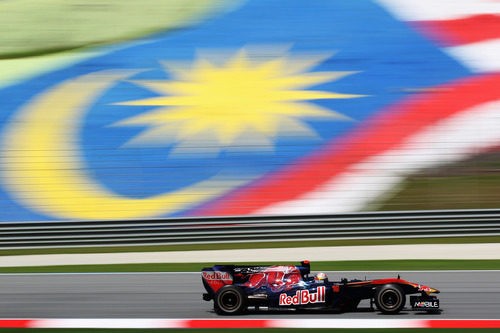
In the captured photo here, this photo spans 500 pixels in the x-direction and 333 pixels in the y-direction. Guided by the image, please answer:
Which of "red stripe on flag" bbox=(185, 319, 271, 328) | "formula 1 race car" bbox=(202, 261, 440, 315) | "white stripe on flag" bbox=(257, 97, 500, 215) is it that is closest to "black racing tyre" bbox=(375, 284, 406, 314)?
"formula 1 race car" bbox=(202, 261, 440, 315)

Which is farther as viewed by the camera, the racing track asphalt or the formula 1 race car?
the racing track asphalt

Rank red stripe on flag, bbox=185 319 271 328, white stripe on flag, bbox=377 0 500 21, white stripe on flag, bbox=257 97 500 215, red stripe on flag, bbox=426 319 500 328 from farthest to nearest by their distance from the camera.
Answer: white stripe on flag, bbox=377 0 500 21, white stripe on flag, bbox=257 97 500 215, red stripe on flag, bbox=185 319 271 328, red stripe on flag, bbox=426 319 500 328

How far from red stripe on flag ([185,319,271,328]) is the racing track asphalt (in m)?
0.21

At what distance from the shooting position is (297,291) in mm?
6172

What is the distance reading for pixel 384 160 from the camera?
47.4ft

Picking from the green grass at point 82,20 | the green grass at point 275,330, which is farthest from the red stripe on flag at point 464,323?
the green grass at point 82,20

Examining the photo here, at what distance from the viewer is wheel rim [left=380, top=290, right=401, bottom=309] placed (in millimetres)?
6059

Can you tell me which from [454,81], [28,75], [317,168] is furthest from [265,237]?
[28,75]

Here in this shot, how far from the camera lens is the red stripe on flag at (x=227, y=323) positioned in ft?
19.7

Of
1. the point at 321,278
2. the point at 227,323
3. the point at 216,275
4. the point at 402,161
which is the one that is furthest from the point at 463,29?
the point at 227,323

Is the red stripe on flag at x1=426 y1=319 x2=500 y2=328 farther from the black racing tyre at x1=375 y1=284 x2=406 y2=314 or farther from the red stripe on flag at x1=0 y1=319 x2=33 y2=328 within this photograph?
the red stripe on flag at x1=0 y1=319 x2=33 y2=328

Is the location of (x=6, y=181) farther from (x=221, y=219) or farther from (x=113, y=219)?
(x=221, y=219)

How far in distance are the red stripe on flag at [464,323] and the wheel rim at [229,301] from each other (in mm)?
1836

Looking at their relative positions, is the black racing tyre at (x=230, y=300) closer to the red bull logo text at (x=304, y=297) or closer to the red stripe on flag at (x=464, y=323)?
the red bull logo text at (x=304, y=297)
